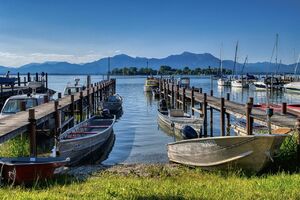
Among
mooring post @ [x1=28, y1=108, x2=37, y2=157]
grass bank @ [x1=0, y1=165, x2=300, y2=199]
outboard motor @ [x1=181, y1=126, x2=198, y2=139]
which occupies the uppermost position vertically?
mooring post @ [x1=28, y1=108, x2=37, y2=157]

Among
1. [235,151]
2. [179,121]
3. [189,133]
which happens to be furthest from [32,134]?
[179,121]

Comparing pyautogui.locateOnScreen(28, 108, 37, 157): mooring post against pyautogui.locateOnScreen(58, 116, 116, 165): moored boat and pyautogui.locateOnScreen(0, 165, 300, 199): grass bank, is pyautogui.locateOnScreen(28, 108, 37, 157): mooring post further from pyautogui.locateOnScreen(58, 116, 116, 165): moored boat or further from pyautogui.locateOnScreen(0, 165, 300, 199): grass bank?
pyautogui.locateOnScreen(0, 165, 300, 199): grass bank

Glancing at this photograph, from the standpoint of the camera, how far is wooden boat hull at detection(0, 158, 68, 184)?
12297 millimetres

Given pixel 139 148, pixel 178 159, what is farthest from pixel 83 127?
pixel 178 159

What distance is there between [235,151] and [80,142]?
29.2ft

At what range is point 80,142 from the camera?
2075cm

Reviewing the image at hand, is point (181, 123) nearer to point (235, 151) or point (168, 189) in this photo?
point (235, 151)

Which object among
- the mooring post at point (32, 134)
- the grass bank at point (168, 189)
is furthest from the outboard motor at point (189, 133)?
the mooring post at point (32, 134)

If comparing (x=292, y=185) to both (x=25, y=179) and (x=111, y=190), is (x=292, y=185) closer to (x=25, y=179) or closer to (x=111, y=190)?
(x=111, y=190)

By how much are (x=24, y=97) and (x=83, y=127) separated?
429cm

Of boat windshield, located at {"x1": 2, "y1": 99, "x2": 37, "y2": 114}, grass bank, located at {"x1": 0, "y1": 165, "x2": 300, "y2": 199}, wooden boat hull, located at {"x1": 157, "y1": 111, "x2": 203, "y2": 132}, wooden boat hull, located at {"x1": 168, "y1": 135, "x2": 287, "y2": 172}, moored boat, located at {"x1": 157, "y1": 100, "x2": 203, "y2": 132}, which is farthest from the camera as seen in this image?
moored boat, located at {"x1": 157, "y1": 100, "x2": 203, "y2": 132}

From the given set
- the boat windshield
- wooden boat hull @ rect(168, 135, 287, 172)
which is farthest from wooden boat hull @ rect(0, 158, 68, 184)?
the boat windshield

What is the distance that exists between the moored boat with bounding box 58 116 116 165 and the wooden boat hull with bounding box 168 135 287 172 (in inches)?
A: 244

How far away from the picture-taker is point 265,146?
13.7 m
